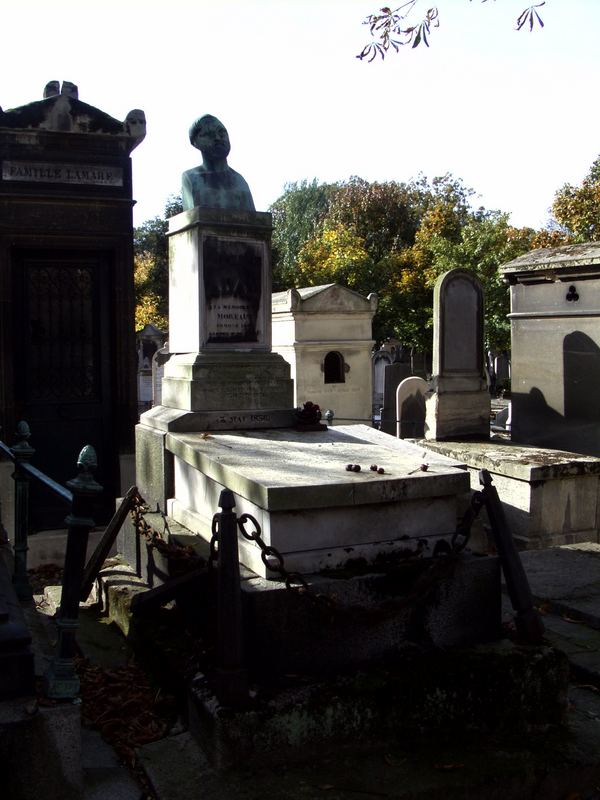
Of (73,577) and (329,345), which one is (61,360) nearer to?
(73,577)

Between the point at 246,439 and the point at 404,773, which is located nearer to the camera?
the point at 404,773

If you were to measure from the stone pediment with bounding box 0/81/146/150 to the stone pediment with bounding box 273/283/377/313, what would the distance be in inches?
287

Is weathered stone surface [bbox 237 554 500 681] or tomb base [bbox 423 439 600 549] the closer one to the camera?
weathered stone surface [bbox 237 554 500 681]

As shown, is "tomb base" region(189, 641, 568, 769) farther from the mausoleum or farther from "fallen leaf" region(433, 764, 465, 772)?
the mausoleum

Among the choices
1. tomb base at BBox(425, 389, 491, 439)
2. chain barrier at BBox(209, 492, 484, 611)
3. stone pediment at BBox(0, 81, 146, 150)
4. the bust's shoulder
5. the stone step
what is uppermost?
stone pediment at BBox(0, 81, 146, 150)

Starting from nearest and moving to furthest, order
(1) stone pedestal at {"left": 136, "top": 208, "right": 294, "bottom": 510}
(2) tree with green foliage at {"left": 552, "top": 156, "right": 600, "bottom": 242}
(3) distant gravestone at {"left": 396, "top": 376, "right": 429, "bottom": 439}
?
(1) stone pedestal at {"left": 136, "top": 208, "right": 294, "bottom": 510}, (3) distant gravestone at {"left": 396, "top": 376, "right": 429, "bottom": 439}, (2) tree with green foliage at {"left": 552, "top": 156, "right": 600, "bottom": 242}

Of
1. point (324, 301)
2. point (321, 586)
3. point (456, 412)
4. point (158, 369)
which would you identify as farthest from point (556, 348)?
point (158, 369)

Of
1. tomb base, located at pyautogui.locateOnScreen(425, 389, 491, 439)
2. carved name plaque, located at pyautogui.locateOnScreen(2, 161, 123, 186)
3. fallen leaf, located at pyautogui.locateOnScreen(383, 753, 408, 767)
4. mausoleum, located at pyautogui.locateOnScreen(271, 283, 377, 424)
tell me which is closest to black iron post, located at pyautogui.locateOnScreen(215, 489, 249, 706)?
fallen leaf, located at pyautogui.locateOnScreen(383, 753, 408, 767)

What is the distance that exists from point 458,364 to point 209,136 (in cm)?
A: 425

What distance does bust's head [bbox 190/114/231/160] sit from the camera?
5.93m

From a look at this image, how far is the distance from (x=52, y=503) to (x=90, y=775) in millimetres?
4661

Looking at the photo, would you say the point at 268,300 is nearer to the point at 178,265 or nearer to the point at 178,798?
the point at 178,265

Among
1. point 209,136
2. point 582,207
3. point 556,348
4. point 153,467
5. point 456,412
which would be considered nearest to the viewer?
point 153,467

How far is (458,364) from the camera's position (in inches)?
353
